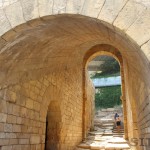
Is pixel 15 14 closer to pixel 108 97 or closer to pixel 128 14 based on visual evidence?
pixel 128 14

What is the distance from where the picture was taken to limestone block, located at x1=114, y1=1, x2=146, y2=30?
2.48 metres

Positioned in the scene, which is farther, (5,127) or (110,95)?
(110,95)

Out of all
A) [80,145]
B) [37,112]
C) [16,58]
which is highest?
[16,58]

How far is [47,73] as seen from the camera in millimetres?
5289

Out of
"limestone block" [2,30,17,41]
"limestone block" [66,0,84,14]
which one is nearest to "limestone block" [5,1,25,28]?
"limestone block" [2,30,17,41]

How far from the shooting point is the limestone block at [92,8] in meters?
2.65

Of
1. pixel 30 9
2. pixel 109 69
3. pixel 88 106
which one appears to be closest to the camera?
pixel 30 9

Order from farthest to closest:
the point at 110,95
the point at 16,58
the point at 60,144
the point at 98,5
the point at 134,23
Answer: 1. the point at 110,95
2. the point at 60,144
3. the point at 16,58
4. the point at 98,5
5. the point at 134,23

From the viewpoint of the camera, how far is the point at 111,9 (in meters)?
2.60

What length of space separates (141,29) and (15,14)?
69.4 inches

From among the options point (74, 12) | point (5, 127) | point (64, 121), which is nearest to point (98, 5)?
point (74, 12)

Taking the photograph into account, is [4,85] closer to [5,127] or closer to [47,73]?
[5,127]

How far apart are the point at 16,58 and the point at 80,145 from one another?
5.53 m

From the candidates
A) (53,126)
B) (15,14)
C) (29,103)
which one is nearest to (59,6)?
(15,14)
